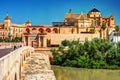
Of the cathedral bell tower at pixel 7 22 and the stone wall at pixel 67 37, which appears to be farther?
the cathedral bell tower at pixel 7 22

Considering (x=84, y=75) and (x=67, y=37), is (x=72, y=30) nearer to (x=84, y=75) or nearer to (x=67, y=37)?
(x=67, y=37)

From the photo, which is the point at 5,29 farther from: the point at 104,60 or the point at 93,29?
the point at 104,60

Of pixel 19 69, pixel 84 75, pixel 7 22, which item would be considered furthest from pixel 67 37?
pixel 19 69

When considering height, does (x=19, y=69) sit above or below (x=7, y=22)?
below

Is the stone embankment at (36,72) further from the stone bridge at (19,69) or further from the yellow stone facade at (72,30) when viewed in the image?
the yellow stone facade at (72,30)

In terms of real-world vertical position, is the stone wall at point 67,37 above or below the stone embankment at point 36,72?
above

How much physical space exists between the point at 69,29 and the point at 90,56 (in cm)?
2647

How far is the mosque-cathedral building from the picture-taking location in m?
60.2

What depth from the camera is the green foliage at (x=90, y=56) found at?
45.0 metres

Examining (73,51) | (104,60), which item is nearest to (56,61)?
(73,51)

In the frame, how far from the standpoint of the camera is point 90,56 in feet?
156

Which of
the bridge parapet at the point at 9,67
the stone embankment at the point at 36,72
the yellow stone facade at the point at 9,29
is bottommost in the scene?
the stone embankment at the point at 36,72

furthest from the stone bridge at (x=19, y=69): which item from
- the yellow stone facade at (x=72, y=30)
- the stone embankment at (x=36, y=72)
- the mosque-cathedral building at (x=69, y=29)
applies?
the yellow stone facade at (x=72, y=30)

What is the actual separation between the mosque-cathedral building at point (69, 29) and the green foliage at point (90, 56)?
9959 mm
